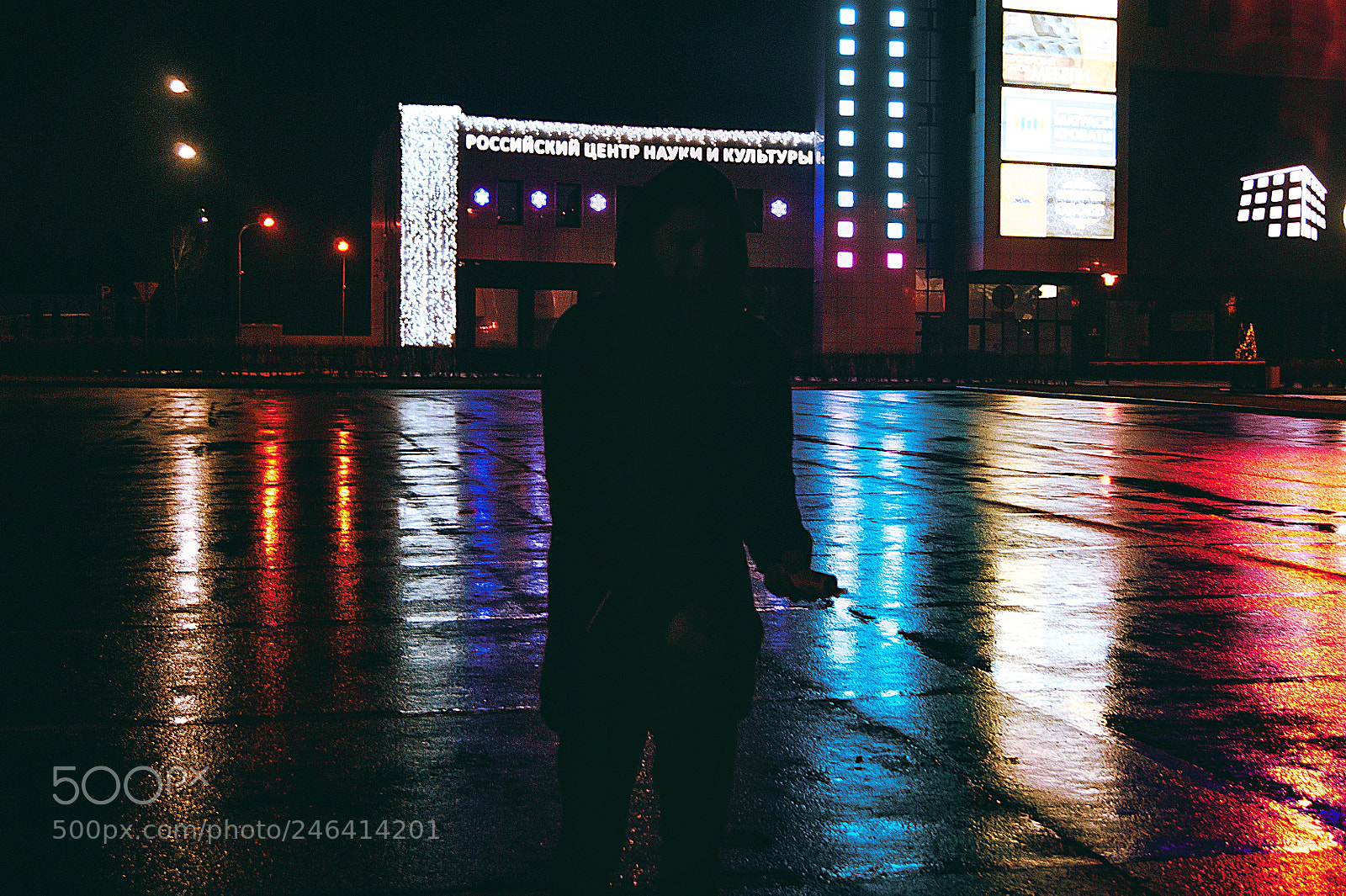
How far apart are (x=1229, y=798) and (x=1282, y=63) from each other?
67.9 metres

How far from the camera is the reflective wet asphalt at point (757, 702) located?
11.8ft

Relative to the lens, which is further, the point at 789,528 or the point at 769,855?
the point at 769,855

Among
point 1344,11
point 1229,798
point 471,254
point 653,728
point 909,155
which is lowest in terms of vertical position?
point 1229,798

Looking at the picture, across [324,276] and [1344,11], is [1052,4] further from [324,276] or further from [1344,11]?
[324,276]

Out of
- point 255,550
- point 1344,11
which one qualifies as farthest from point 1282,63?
point 255,550

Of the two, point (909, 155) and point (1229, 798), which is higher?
point (909, 155)

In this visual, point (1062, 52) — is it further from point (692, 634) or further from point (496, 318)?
point (692, 634)

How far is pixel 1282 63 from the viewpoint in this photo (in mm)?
61969

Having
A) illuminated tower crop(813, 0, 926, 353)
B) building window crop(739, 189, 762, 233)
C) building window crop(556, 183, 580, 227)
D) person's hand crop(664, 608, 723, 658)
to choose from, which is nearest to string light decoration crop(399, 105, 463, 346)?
building window crop(556, 183, 580, 227)

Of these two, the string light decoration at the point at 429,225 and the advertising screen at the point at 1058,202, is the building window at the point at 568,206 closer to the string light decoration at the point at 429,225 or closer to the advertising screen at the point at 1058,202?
the string light decoration at the point at 429,225

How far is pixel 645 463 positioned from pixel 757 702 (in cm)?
278

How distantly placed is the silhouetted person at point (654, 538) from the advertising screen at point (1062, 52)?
58555 mm

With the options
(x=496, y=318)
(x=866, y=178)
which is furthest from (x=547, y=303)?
(x=866, y=178)

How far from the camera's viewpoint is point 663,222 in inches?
108
